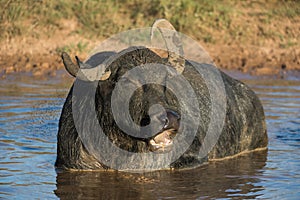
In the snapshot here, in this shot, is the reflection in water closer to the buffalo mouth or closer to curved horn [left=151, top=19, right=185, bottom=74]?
the buffalo mouth

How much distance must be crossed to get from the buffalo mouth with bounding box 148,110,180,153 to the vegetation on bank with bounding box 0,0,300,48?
8.41 m

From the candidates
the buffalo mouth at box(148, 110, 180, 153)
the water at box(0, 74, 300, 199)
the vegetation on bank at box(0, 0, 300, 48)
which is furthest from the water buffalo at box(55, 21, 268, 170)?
the vegetation on bank at box(0, 0, 300, 48)

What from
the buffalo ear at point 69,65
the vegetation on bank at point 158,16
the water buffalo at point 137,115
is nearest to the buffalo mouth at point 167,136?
the water buffalo at point 137,115

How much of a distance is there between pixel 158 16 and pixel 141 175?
8887 mm

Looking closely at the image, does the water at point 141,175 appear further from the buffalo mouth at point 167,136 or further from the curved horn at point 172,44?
the curved horn at point 172,44

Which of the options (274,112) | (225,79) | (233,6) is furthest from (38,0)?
(225,79)

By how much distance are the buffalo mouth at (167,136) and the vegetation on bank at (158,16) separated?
8.41 metres

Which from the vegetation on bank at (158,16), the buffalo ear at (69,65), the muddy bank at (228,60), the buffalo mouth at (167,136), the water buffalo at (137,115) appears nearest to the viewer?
the buffalo mouth at (167,136)

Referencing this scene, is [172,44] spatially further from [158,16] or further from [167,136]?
[158,16]

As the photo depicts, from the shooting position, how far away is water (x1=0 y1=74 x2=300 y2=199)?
281 inches

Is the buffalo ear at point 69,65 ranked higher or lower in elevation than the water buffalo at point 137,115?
higher

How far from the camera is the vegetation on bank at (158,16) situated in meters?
15.5

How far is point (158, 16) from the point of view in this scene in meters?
16.3

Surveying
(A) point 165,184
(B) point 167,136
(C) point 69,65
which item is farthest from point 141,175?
(C) point 69,65
